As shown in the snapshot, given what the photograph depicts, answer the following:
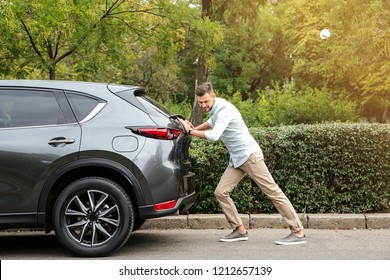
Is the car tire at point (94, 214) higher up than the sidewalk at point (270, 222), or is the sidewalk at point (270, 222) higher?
the car tire at point (94, 214)

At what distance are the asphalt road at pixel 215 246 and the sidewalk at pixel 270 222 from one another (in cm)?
11

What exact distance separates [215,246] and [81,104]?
2128 mm

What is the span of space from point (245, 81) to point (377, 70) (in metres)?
29.0

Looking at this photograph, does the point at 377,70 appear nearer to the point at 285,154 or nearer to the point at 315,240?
the point at 285,154

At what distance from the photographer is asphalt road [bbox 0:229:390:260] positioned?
6115 millimetres

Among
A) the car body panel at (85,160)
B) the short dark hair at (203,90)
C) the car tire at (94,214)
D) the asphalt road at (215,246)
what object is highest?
the short dark hair at (203,90)

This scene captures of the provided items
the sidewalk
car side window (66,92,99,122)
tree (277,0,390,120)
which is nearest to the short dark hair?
car side window (66,92,99,122)

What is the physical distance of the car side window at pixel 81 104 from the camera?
611cm

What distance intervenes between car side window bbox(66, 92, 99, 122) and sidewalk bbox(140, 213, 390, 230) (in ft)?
7.21

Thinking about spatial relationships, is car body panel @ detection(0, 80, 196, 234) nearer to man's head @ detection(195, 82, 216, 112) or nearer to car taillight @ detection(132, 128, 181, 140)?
car taillight @ detection(132, 128, 181, 140)

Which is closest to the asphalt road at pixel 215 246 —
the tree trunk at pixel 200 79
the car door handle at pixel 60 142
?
the car door handle at pixel 60 142

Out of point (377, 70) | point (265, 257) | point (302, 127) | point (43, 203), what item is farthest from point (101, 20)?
point (377, 70)

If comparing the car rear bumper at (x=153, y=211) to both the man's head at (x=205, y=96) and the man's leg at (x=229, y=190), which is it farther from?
the man's head at (x=205, y=96)

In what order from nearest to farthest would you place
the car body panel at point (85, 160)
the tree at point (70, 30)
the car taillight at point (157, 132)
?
the car body panel at point (85, 160) → the car taillight at point (157, 132) → the tree at point (70, 30)
